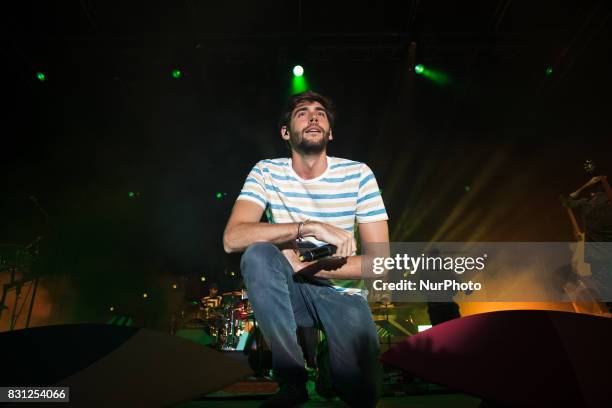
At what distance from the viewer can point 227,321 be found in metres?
7.89

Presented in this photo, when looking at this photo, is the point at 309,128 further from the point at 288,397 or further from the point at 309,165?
the point at 288,397

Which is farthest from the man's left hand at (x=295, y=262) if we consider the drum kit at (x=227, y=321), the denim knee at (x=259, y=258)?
the drum kit at (x=227, y=321)

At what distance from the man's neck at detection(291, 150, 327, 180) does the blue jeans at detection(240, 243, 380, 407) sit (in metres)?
0.80

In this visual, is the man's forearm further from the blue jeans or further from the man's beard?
the man's beard

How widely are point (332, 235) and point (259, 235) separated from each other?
0.41 metres

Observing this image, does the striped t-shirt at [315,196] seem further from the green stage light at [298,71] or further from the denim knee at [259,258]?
the green stage light at [298,71]

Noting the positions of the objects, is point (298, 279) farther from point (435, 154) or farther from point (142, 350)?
point (435, 154)

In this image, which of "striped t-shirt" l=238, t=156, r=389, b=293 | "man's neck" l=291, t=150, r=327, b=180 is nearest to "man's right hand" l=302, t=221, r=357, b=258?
"striped t-shirt" l=238, t=156, r=389, b=293

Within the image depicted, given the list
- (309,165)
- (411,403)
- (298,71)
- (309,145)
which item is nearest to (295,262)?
(309,165)

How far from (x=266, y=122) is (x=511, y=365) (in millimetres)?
8215

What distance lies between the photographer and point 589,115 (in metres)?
6.73

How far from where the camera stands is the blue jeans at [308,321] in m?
1.65

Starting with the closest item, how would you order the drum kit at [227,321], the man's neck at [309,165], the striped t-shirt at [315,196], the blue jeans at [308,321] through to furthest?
the blue jeans at [308,321], the striped t-shirt at [315,196], the man's neck at [309,165], the drum kit at [227,321]

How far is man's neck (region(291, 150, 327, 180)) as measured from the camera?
8.26 ft
